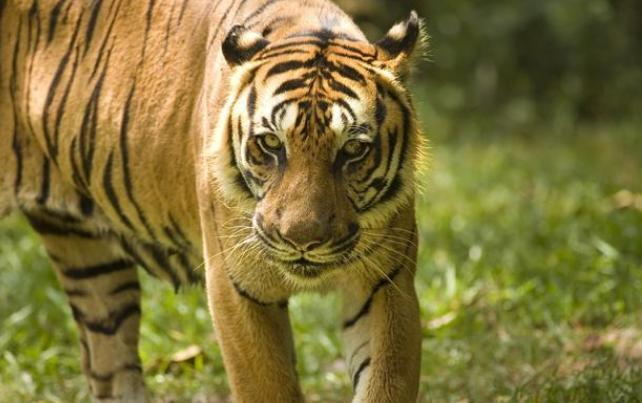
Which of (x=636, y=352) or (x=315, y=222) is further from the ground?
(x=315, y=222)

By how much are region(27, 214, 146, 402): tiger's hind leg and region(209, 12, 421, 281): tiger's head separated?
4.69 feet

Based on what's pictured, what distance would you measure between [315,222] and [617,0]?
8.38 meters

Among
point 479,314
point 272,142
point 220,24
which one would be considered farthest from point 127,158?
point 479,314

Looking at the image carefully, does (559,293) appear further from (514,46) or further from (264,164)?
(514,46)

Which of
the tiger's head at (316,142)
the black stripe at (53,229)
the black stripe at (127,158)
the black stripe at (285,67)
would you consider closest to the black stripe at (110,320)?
the black stripe at (53,229)

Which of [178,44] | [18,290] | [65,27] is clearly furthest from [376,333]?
[18,290]

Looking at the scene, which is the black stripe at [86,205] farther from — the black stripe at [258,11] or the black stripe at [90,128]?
the black stripe at [258,11]

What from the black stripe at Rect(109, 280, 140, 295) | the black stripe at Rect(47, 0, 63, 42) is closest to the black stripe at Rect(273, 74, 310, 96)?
the black stripe at Rect(47, 0, 63, 42)

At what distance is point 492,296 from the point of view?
5.97 meters

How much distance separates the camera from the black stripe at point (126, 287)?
5.06 meters

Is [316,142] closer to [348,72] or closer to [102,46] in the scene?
[348,72]

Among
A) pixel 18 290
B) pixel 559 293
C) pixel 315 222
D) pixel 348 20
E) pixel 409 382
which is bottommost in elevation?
pixel 18 290

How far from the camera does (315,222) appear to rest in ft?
10.9

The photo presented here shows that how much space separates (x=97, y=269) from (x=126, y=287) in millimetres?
142
